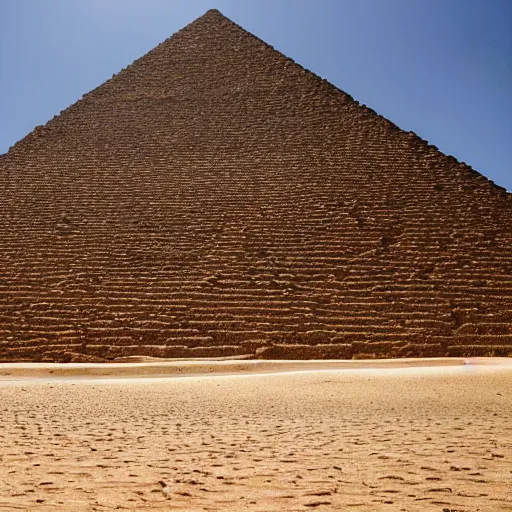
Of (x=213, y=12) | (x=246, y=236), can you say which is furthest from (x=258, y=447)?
(x=213, y=12)

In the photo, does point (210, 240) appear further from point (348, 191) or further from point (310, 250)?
point (348, 191)

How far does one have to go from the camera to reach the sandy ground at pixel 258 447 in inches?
79.4

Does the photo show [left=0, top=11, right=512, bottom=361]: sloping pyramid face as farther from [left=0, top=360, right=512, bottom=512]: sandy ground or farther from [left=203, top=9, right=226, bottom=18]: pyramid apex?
[left=203, top=9, right=226, bottom=18]: pyramid apex

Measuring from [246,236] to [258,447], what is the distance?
7.04 m

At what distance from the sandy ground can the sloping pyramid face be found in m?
2.37

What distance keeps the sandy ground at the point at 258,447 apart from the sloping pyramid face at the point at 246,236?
2368 mm

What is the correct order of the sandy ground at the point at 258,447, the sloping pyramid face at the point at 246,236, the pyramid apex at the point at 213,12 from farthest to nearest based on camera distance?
the pyramid apex at the point at 213,12
the sloping pyramid face at the point at 246,236
the sandy ground at the point at 258,447

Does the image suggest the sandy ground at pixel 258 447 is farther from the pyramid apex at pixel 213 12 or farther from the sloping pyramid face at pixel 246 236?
the pyramid apex at pixel 213 12

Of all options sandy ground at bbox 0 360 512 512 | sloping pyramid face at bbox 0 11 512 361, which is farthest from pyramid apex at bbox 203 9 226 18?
sandy ground at bbox 0 360 512 512

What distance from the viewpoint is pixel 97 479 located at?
2.24 m

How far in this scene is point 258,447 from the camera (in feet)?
9.29

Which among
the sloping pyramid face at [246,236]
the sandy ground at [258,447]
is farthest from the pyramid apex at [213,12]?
the sandy ground at [258,447]

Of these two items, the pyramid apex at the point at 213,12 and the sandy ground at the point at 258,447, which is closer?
the sandy ground at the point at 258,447

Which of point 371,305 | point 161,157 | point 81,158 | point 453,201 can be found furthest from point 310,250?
point 81,158
